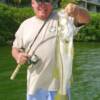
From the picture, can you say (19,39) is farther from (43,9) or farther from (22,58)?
(43,9)

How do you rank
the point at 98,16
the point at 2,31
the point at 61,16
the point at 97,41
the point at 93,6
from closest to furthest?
the point at 61,16, the point at 2,31, the point at 97,41, the point at 98,16, the point at 93,6

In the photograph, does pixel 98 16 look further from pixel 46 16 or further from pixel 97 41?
pixel 46 16

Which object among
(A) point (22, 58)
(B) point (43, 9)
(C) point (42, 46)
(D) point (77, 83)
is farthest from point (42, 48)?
(D) point (77, 83)

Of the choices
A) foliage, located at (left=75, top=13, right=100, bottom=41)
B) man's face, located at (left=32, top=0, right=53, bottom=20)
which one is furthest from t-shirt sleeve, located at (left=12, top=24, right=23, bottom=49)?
foliage, located at (left=75, top=13, right=100, bottom=41)

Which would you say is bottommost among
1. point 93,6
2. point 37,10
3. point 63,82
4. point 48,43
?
point 93,6

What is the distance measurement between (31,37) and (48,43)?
21cm

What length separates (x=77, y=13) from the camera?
5.40 meters

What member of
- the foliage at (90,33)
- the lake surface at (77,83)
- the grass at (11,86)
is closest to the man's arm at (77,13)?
the lake surface at (77,83)

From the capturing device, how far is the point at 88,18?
552cm

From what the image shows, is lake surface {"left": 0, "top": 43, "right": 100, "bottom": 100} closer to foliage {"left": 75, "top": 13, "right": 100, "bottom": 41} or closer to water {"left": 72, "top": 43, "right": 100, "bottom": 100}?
water {"left": 72, "top": 43, "right": 100, "bottom": 100}

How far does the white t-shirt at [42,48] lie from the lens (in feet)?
18.1

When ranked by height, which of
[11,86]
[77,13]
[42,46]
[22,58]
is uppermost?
[77,13]

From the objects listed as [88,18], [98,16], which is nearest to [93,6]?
[98,16]

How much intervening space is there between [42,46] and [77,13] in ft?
1.87
